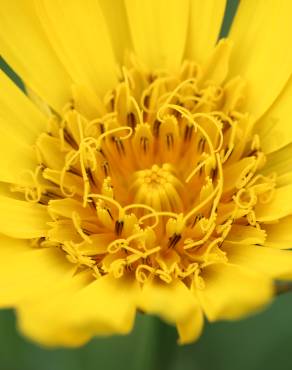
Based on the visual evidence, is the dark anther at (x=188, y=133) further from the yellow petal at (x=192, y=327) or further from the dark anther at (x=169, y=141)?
the yellow petal at (x=192, y=327)

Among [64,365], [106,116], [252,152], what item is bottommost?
[64,365]

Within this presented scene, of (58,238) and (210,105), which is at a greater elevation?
(210,105)

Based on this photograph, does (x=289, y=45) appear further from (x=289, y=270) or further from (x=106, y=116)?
(x=289, y=270)

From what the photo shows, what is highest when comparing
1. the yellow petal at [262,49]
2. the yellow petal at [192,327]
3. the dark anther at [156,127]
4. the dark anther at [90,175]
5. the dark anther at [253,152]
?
the yellow petal at [262,49]

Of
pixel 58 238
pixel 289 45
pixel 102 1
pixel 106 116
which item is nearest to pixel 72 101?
pixel 106 116

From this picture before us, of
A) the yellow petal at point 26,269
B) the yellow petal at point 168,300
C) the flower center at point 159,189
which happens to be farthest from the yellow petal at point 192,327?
the flower center at point 159,189

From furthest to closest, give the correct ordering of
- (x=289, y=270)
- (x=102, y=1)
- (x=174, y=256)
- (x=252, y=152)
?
(x=102, y=1) → (x=252, y=152) → (x=174, y=256) → (x=289, y=270)
